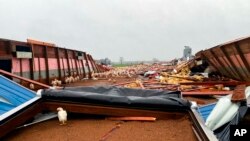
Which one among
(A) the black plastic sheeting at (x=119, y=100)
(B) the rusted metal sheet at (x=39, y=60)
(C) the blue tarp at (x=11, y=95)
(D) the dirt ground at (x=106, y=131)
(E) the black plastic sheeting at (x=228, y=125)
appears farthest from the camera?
(B) the rusted metal sheet at (x=39, y=60)

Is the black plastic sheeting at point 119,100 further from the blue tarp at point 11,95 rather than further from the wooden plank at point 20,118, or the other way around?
the blue tarp at point 11,95

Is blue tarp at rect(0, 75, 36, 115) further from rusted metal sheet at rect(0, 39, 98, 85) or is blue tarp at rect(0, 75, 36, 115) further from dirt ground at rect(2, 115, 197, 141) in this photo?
rusted metal sheet at rect(0, 39, 98, 85)

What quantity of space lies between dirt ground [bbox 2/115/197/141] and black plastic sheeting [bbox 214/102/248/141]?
3.08 feet

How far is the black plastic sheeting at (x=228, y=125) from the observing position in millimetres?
5105

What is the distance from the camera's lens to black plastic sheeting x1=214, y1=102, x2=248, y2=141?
5.11 m

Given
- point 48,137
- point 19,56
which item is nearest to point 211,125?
point 48,137

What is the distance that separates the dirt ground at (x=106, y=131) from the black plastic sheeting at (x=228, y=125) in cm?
94

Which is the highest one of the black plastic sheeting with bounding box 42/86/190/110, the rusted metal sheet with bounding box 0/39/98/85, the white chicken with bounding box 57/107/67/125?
the rusted metal sheet with bounding box 0/39/98/85

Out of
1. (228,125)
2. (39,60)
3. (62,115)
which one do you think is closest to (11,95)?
(62,115)

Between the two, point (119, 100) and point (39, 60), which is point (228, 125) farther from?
point (39, 60)

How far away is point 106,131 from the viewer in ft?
13.9

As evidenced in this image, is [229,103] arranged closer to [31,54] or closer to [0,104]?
[0,104]

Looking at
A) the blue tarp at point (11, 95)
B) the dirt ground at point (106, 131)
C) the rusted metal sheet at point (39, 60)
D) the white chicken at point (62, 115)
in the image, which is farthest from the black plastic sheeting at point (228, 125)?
the rusted metal sheet at point (39, 60)

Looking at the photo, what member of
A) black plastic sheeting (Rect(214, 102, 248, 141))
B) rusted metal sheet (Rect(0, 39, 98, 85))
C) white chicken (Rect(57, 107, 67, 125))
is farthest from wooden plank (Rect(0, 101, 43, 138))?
rusted metal sheet (Rect(0, 39, 98, 85))
